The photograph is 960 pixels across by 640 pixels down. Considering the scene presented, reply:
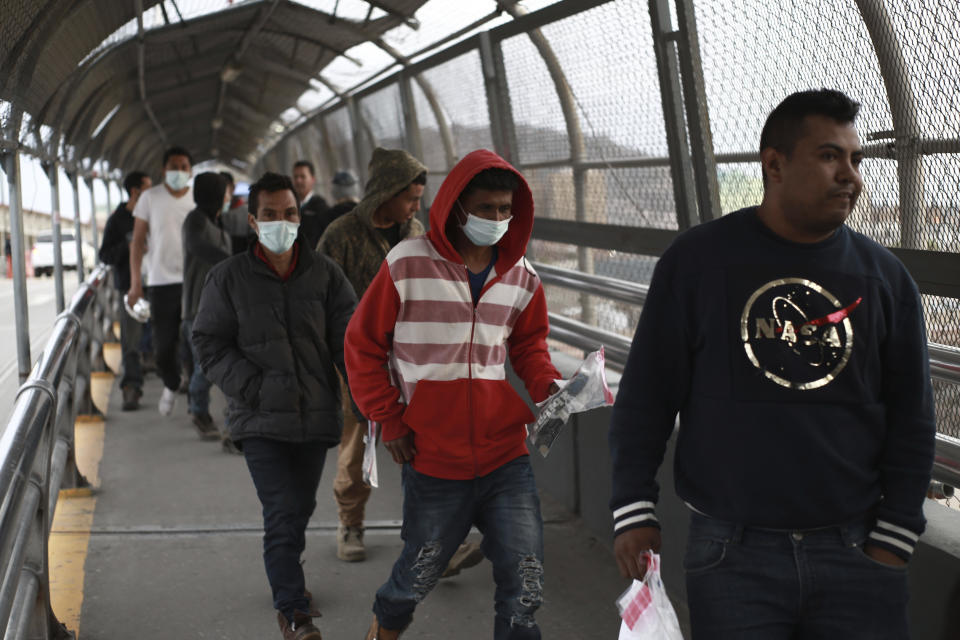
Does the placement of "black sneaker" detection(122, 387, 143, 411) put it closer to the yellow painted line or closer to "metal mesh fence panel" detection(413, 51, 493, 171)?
the yellow painted line

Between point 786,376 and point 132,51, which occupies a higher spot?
point 132,51

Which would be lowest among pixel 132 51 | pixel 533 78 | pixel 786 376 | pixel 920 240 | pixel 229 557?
pixel 229 557

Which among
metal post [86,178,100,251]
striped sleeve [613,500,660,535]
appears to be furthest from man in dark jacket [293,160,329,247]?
metal post [86,178,100,251]

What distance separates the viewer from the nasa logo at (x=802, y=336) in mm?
2463

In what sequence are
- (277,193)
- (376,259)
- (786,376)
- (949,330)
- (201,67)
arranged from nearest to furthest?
(786,376) → (949,330) → (277,193) → (376,259) → (201,67)

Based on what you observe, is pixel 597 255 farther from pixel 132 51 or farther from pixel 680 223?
pixel 132 51

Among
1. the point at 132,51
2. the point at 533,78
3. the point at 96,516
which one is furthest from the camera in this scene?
the point at 132,51

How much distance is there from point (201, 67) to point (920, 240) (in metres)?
13.5

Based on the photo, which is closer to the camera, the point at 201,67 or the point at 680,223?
the point at 680,223

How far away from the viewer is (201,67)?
51.0 feet

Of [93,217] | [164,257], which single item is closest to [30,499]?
[164,257]

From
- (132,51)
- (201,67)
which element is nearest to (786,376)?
(132,51)

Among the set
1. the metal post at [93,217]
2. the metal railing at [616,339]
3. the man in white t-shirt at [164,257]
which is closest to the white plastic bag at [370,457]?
the metal railing at [616,339]

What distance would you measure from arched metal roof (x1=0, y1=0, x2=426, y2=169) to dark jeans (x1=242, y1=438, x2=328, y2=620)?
5.90 ft
